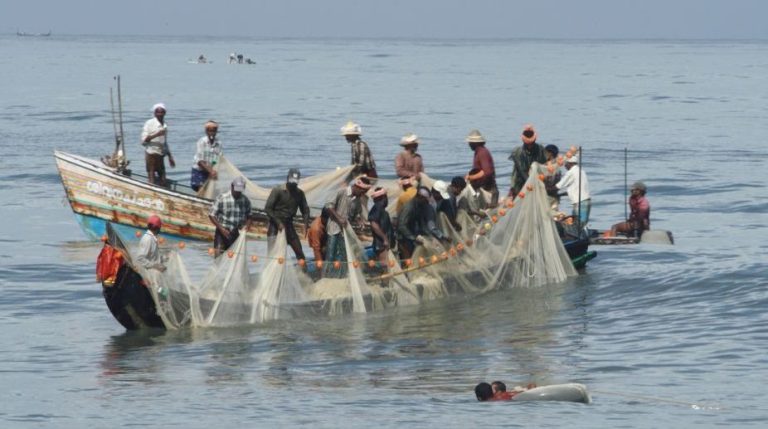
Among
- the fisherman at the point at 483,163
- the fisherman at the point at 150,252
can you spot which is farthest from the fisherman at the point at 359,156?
the fisherman at the point at 150,252

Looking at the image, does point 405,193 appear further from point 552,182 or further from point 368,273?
point 552,182

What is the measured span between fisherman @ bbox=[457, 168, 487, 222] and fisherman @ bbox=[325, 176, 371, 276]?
1.41 metres

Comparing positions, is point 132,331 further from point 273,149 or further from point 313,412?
point 273,149

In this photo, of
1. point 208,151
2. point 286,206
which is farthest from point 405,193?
point 208,151

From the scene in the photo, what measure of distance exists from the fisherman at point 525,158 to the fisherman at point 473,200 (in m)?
0.53

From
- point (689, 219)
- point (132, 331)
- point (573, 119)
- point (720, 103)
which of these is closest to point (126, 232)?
point (132, 331)

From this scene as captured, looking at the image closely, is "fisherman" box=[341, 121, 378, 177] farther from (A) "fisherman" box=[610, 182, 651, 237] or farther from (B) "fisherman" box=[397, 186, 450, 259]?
(A) "fisherman" box=[610, 182, 651, 237]

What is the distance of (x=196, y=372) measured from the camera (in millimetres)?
17250

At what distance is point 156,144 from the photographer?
2453cm

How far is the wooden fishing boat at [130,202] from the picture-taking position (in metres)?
24.8

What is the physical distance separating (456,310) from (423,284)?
0.69m

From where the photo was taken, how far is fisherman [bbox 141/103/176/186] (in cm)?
2423

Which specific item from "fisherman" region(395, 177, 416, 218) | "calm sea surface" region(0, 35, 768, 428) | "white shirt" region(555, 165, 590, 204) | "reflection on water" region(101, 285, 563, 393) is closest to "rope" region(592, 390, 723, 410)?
"calm sea surface" region(0, 35, 768, 428)

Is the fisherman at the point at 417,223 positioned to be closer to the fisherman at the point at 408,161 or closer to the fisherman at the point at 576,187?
the fisherman at the point at 408,161
